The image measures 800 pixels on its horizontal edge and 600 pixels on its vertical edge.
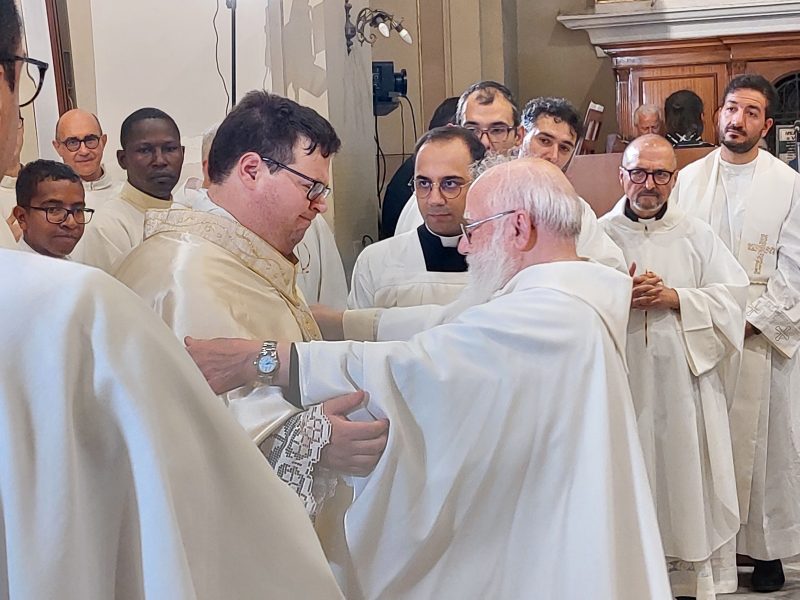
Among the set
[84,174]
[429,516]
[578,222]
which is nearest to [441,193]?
[578,222]

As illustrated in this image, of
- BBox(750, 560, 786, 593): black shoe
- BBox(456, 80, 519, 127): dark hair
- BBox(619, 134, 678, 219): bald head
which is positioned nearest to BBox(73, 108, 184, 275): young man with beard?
BBox(456, 80, 519, 127): dark hair

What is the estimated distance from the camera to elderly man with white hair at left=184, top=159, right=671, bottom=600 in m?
2.42

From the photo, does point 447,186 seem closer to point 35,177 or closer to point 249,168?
point 249,168

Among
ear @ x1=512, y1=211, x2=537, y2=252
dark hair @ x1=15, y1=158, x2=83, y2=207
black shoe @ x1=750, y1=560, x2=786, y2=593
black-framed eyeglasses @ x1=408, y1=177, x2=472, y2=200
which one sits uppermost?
dark hair @ x1=15, y1=158, x2=83, y2=207

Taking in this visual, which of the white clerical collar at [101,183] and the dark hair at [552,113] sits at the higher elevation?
the dark hair at [552,113]

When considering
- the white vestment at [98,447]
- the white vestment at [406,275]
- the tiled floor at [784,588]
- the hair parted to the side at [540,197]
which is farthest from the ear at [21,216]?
the tiled floor at [784,588]

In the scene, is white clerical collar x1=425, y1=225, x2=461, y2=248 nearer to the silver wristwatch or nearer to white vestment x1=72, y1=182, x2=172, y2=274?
white vestment x1=72, y1=182, x2=172, y2=274

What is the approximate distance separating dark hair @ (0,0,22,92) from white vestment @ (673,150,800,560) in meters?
3.96

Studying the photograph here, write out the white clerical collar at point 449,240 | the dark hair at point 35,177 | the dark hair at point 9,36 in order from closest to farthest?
the dark hair at point 9,36
the dark hair at point 35,177
the white clerical collar at point 449,240

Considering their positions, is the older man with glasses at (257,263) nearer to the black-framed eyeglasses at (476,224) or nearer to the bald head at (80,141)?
the black-framed eyeglasses at (476,224)

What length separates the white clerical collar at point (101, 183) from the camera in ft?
14.5

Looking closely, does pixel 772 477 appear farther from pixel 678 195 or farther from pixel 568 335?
pixel 568 335

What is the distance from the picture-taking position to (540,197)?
2.60m

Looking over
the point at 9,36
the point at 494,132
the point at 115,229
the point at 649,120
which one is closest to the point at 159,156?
the point at 115,229
